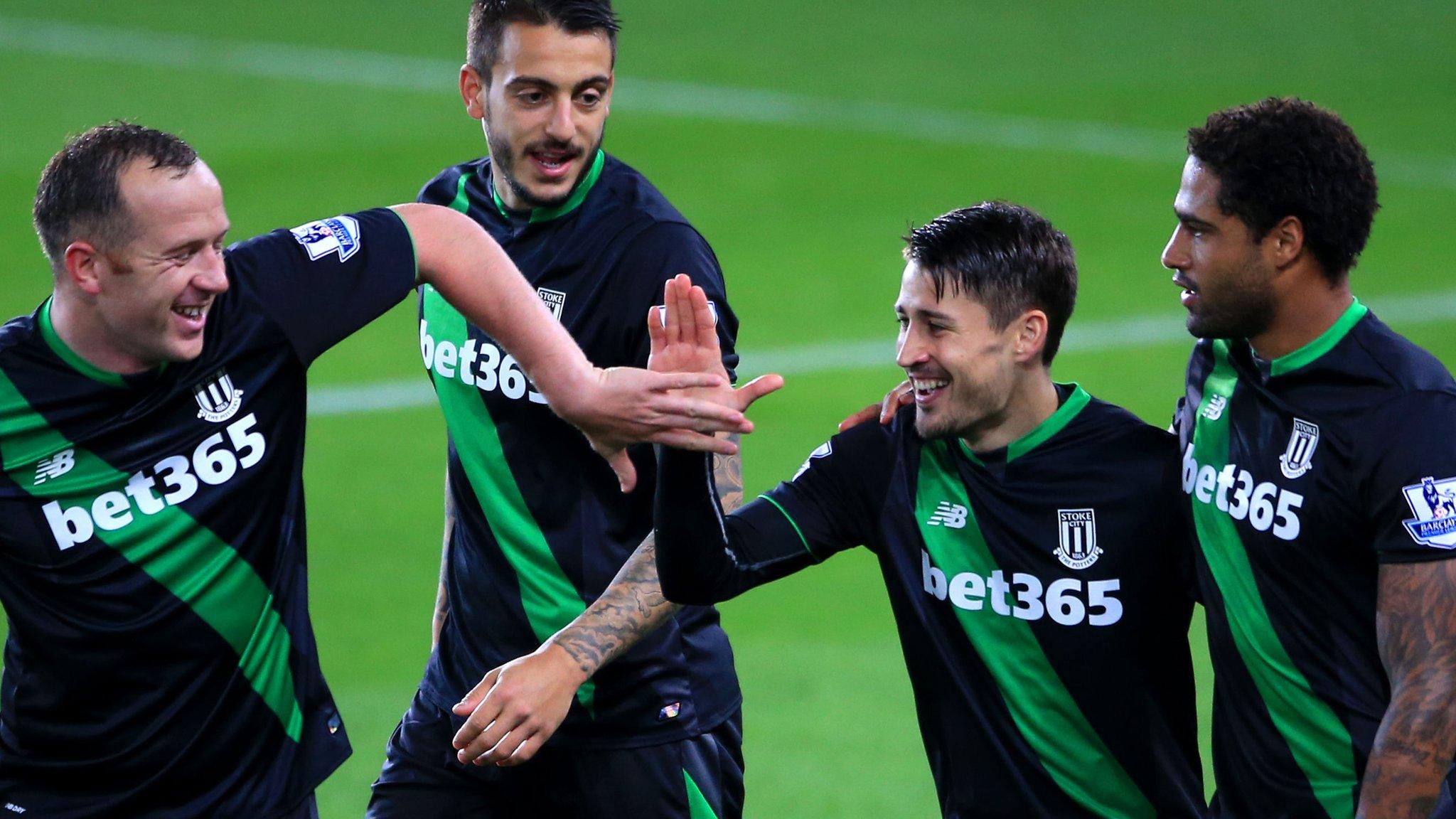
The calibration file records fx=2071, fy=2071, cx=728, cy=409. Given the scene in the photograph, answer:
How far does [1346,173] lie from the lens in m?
4.40

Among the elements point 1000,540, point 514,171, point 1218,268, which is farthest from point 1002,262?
point 514,171

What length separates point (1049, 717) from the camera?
4.55 metres

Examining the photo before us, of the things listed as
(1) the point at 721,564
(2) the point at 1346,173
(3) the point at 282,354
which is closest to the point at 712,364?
(1) the point at 721,564

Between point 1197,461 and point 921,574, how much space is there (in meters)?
0.67

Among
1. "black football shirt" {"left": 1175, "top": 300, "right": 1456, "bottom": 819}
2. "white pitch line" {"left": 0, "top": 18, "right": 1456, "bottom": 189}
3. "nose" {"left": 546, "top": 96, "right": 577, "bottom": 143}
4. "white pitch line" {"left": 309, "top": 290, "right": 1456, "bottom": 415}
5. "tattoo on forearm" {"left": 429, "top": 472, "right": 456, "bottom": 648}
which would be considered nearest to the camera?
"black football shirt" {"left": 1175, "top": 300, "right": 1456, "bottom": 819}

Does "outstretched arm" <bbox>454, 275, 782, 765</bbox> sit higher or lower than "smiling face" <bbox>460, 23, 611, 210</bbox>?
lower

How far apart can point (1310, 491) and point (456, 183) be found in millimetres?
2439

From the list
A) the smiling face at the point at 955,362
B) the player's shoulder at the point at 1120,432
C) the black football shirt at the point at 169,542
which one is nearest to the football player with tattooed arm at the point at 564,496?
the smiling face at the point at 955,362

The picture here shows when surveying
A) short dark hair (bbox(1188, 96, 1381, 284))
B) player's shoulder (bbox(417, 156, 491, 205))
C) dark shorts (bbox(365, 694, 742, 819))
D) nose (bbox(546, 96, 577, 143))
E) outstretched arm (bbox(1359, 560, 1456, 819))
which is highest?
nose (bbox(546, 96, 577, 143))

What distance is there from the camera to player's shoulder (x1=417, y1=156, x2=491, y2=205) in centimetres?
542

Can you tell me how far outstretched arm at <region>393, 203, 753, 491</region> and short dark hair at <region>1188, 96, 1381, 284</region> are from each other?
117cm

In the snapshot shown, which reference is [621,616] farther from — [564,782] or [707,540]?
[564,782]

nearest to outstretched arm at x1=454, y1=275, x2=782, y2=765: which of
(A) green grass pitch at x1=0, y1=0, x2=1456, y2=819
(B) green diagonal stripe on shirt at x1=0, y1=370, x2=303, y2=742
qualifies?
(B) green diagonal stripe on shirt at x1=0, y1=370, x2=303, y2=742

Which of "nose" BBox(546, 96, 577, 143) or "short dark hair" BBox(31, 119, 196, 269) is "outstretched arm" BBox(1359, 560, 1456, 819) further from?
"short dark hair" BBox(31, 119, 196, 269)
